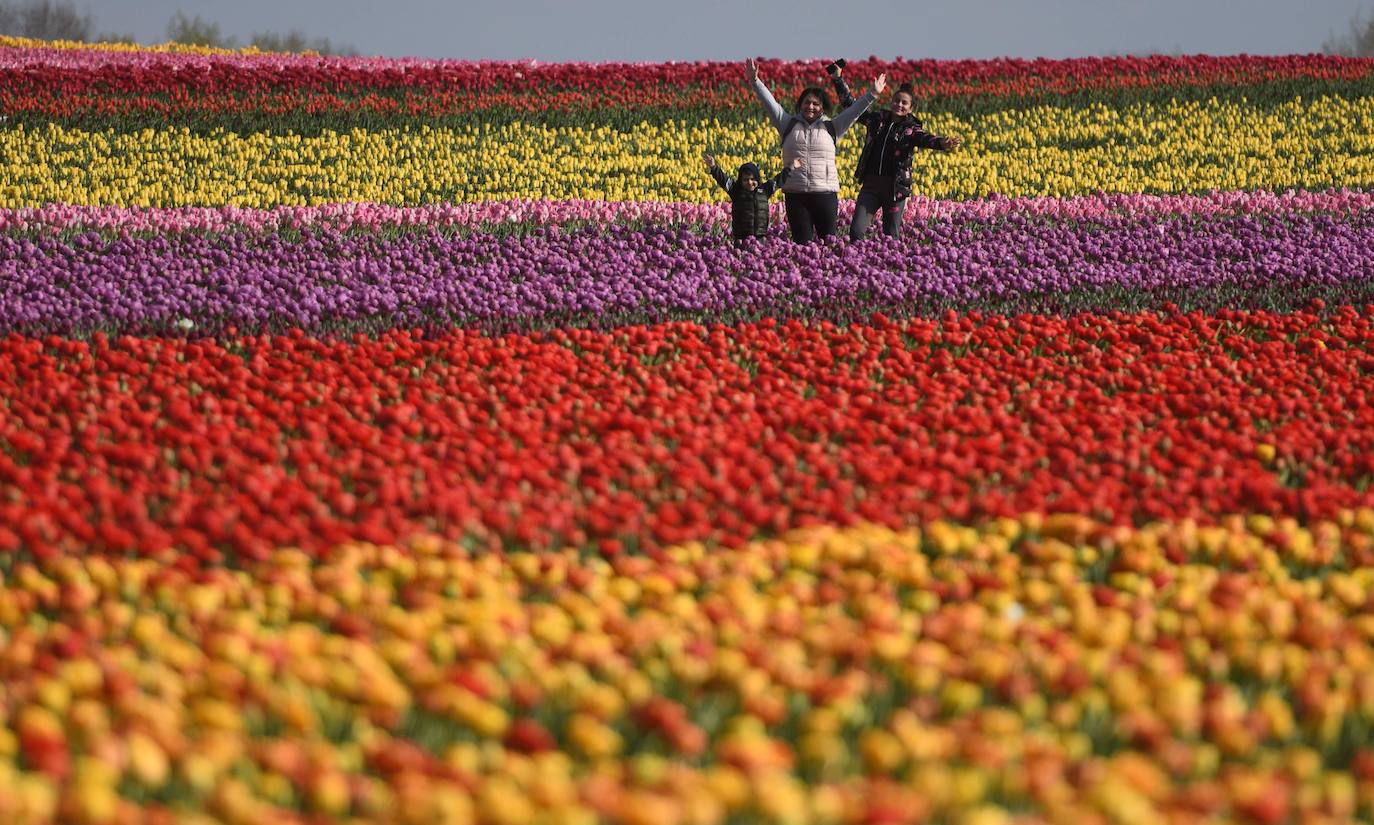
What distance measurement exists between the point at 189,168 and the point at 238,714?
47.6 ft

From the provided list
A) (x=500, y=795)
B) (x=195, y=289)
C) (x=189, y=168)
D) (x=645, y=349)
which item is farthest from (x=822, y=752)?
(x=189, y=168)

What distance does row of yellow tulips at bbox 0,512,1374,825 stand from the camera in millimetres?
3311

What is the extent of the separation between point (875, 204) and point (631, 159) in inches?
266

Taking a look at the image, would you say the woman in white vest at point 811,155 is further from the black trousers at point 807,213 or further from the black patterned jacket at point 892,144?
the black patterned jacket at point 892,144

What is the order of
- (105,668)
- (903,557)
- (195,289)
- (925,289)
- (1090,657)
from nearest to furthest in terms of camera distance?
(105,668)
(1090,657)
(903,557)
(195,289)
(925,289)

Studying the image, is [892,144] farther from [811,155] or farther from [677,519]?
[677,519]

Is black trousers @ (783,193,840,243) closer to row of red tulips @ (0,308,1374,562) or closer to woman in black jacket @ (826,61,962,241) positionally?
woman in black jacket @ (826,61,962,241)

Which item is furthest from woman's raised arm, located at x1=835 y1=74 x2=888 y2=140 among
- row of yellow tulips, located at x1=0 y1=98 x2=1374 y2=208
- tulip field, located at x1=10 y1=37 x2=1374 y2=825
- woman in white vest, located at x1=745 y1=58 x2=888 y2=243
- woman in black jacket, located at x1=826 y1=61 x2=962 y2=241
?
row of yellow tulips, located at x1=0 y1=98 x2=1374 y2=208

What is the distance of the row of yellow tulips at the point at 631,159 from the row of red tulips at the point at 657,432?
7.47 meters

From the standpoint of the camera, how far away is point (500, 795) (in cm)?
312

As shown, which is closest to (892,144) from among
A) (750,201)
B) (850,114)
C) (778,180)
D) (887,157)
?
(887,157)

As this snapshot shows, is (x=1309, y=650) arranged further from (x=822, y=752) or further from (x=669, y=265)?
(x=669, y=265)

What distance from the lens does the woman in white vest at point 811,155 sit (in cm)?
1160

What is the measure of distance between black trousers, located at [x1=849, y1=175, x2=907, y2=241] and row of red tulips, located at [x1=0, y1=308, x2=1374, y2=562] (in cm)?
285
